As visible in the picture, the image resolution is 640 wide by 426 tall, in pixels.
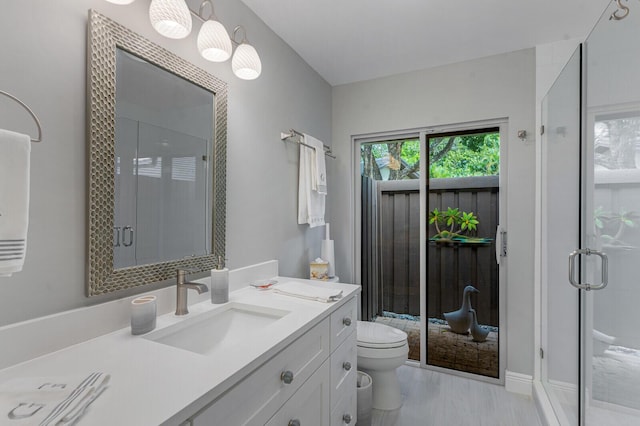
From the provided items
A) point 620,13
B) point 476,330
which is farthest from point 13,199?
point 476,330

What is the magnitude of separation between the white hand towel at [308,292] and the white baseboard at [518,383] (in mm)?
1652

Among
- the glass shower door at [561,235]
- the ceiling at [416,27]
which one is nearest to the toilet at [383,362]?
the glass shower door at [561,235]

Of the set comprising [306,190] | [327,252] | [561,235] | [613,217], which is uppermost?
[306,190]

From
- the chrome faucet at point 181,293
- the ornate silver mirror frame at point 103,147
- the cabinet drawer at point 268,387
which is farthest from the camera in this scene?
the chrome faucet at point 181,293

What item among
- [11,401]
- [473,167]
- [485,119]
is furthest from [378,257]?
[11,401]

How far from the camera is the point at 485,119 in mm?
2348

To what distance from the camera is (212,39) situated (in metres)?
1.33

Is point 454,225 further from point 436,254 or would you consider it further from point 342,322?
point 342,322

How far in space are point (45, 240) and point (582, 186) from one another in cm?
217

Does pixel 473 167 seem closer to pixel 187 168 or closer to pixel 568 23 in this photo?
pixel 568 23

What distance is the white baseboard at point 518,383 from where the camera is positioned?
220cm

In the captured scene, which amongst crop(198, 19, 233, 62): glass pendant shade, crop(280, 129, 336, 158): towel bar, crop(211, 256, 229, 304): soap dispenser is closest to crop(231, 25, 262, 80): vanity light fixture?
crop(198, 19, 233, 62): glass pendant shade

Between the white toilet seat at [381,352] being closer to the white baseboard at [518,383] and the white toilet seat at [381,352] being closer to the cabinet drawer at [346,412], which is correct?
the cabinet drawer at [346,412]

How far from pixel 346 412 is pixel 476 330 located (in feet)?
4.63
